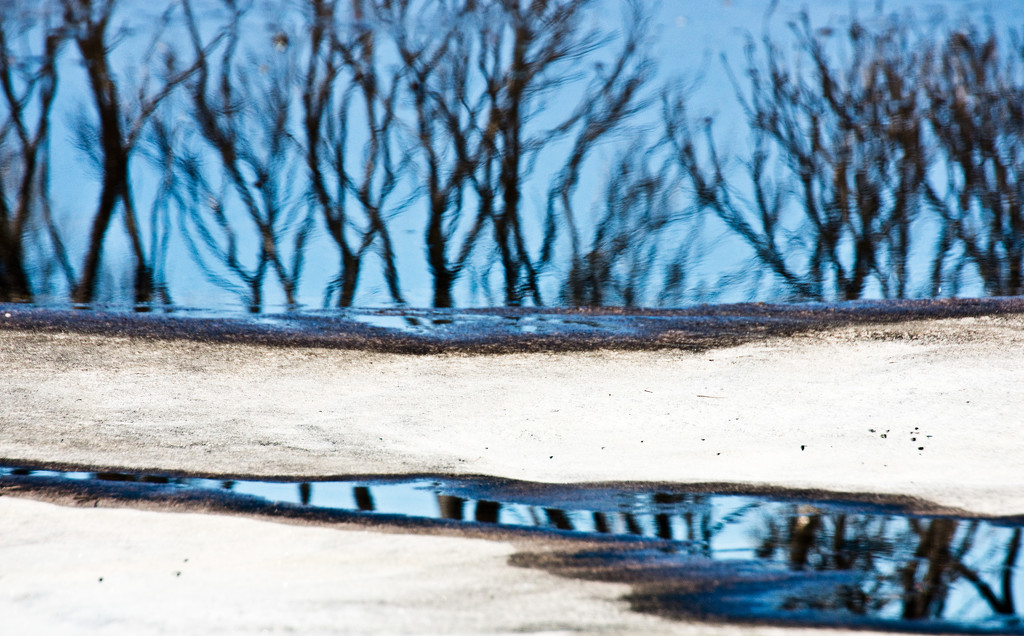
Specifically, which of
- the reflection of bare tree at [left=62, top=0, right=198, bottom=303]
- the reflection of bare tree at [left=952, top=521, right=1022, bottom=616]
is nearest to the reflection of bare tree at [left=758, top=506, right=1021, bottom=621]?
the reflection of bare tree at [left=952, top=521, right=1022, bottom=616]

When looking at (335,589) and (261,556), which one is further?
(261,556)

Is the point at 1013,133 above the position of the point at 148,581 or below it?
above

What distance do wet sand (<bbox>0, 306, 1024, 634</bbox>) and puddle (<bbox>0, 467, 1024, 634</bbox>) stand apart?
66 mm

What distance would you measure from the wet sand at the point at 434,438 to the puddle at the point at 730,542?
0.07 m

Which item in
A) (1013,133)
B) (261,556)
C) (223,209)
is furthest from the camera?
(1013,133)

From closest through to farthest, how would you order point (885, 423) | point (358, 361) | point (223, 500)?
1. point (223, 500)
2. point (885, 423)
3. point (358, 361)

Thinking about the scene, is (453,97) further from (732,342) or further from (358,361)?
(732,342)

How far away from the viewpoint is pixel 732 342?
2291mm

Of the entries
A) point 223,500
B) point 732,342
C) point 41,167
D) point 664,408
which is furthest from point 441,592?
point 41,167

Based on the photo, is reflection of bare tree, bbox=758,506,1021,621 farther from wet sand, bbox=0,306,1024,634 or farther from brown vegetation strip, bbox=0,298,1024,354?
brown vegetation strip, bbox=0,298,1024,354

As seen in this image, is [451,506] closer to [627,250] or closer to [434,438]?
[434,438]

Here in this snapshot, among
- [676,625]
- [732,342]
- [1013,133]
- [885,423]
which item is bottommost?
[676,625]

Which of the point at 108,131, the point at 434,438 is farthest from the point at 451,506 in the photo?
the point at 108,131

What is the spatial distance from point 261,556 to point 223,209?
4.95ft
